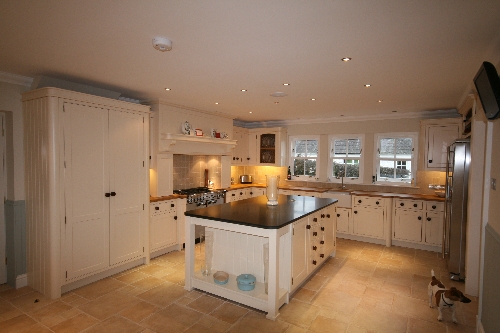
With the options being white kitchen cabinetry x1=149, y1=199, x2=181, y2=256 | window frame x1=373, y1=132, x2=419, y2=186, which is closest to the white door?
white kitchen cabinetry x1=149, y1=199, x2=181, y2=256

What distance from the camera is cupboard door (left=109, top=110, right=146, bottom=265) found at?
→ 145 inches

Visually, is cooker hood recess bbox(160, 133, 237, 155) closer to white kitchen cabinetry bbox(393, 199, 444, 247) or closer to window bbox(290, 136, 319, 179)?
window bbox(290, 136, 319, 179)

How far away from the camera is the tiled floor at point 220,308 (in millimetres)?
2621

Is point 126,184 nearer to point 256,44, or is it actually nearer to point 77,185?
point 77,185

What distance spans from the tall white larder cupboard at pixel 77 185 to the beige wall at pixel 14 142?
97 mm

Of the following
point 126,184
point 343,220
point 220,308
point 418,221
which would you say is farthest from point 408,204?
point 126,184

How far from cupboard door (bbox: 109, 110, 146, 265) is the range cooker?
3.21 feet

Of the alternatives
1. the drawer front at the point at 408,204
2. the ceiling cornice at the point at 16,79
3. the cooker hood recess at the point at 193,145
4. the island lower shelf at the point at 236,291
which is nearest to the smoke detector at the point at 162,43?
the ceiling cornice at the point at 16,79

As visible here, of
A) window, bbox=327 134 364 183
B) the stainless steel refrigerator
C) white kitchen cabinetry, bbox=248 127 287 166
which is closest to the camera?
the stainless steel refrigerator

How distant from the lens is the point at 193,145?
17.1 feet

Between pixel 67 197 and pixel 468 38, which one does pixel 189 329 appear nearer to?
pixel 67 197

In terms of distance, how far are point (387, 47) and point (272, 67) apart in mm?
1048

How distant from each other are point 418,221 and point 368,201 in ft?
2.80

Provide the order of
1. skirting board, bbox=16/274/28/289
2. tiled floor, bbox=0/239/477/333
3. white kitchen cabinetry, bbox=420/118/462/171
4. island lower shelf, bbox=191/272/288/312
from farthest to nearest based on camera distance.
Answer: white kitchen cabinetry, bbox=420/118/462/171
skirting board, bbox=16/274/28/289
island lower shelf, bbox=191/272/288/312
tiled floor, bbox=0/239/477/333
